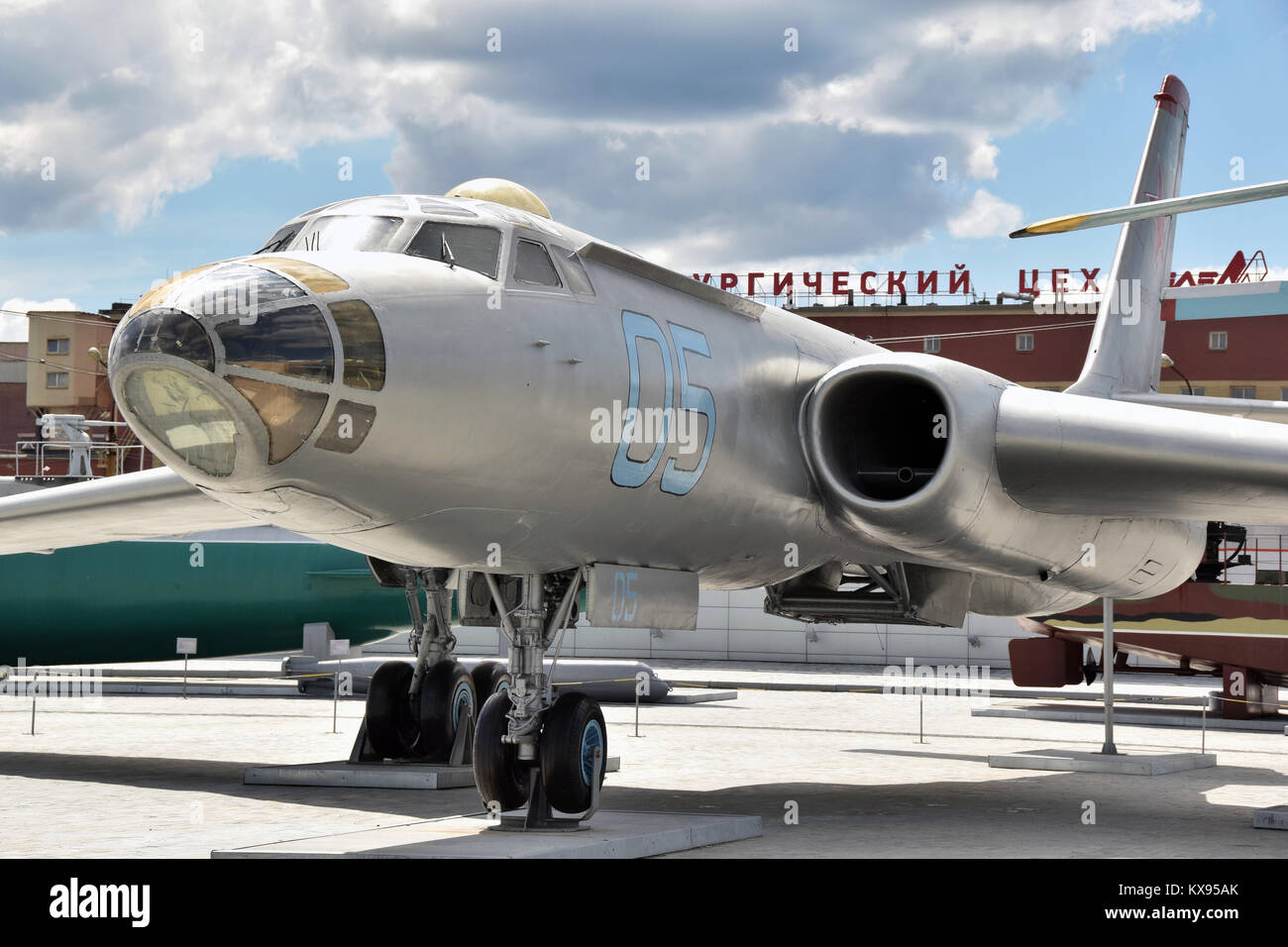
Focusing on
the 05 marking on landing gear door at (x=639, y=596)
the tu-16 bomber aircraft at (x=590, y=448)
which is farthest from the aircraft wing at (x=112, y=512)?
the 05 marking on landing gear door at (x=639, y=596)

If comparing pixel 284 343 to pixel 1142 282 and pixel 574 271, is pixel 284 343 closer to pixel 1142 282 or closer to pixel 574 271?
pixel 574 271

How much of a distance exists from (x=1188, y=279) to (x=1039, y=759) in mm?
44304

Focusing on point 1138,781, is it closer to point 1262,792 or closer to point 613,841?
point 1262,792

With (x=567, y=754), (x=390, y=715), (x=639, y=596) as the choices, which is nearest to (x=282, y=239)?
(x=639, y=596)

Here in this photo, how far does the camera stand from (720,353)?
989cm

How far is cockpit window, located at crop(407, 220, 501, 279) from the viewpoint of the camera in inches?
324

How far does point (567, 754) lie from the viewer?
9188 mm

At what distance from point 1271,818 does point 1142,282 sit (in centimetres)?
644

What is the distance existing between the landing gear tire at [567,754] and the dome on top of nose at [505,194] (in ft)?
12.9

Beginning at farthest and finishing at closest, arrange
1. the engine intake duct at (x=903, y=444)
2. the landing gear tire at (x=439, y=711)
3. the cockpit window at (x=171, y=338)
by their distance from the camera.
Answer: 1. the landing gear tire at (x=439, y=711)
2. the engine intake duct at (x=903, y=444)
3. the cockpit window at (x=171, y=338)

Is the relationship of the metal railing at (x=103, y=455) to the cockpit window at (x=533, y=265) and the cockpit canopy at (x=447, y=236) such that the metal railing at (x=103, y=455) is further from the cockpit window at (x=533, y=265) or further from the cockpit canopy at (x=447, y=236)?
the cockpit window at (x=533, y=265)

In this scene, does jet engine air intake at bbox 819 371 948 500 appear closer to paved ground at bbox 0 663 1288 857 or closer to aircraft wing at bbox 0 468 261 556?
paved ground at bbox 0 663 1288 857

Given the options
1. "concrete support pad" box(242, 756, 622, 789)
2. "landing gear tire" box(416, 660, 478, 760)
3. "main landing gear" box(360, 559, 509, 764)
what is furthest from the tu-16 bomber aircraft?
"concrete support pad" box(242, 756, 622, 789)

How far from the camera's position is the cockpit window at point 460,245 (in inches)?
324
